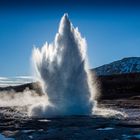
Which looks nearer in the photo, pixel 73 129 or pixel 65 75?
pixel 73 129

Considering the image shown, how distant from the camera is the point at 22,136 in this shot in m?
24.2

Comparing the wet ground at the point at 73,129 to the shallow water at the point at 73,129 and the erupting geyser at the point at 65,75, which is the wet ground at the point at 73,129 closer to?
the shallow water at the point at 73,129

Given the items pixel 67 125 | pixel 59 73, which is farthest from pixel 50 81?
pixel 67 125

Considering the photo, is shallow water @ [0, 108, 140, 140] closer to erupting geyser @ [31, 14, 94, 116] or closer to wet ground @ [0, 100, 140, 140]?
wet ground @ [0, 100, 140, 140]

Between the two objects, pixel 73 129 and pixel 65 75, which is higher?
pixel 65 75

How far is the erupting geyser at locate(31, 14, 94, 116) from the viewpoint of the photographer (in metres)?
38.8

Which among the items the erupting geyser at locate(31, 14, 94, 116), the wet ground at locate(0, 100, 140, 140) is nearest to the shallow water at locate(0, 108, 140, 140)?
the wet ground at locate(0, 100, 140, 140)

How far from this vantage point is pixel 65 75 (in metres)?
39.7

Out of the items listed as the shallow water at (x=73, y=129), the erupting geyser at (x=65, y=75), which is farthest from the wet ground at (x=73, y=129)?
the erupting geyser at (x=65, y=75)

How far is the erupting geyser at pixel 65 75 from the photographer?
38.8 meters

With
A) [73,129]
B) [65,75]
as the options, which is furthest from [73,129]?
A: [65,75]

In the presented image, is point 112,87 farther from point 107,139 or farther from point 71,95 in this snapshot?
point 107,139

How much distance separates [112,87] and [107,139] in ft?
298

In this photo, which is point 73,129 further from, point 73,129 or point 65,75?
point 65,75
